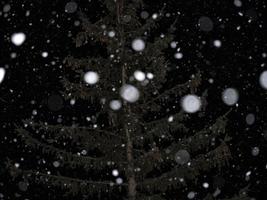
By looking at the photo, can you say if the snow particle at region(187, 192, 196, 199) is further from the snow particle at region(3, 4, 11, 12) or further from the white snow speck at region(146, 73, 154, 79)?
the snow particle at region(3, 4, 11, 12)

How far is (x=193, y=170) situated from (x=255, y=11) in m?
25.7

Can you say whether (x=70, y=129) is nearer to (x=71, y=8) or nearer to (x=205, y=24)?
(x=71, y=8)

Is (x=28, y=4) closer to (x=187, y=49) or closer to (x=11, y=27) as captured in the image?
(x=11, y=27)

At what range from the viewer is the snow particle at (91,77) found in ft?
22.1

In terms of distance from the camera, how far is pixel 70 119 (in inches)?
953

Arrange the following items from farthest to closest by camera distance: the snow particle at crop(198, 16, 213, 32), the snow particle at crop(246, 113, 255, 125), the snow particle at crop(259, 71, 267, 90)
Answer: the snow particle at crop(198, 16, 213, 32) → the snow particle at crop(259, 71, 267, 90) → the snow particle at crop(246, 113, 255, 125)

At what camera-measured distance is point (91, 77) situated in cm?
680

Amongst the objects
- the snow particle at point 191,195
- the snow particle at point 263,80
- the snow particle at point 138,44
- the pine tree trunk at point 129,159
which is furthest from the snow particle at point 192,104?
the snow particle at point 263,80

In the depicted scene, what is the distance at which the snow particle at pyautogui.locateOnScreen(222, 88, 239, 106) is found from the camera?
24.6 m

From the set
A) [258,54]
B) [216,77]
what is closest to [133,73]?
[216,77]

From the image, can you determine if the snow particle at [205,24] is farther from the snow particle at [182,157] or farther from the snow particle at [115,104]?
the snow particle at [115,104]

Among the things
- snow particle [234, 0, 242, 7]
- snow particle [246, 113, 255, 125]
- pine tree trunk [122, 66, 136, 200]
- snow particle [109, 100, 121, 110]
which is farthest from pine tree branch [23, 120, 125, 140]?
snow particle [234, 0, 242, 7]

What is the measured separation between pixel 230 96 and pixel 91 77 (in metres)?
19.2

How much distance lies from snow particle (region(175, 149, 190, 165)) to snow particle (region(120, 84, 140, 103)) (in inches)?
45.0
